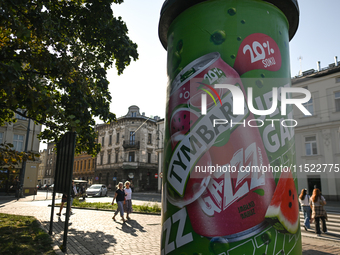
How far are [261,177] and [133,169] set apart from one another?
50947 millimetres

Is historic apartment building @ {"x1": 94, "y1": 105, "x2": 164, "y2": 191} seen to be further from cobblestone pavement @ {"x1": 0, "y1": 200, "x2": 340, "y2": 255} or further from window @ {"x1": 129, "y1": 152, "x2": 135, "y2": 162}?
cobblestone pavement @ {"x1": 0, "y1": 200, "x2": 340, "y2": 255}

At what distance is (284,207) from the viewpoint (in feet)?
9.32


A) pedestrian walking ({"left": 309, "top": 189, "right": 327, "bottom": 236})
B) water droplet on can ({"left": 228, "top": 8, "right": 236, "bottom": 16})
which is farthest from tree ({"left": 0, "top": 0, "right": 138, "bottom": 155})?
pedestrian walking ({"left": 309, "top": 189, "right": 327, "bottom": 236})

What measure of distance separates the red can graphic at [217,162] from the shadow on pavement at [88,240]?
14.4ft

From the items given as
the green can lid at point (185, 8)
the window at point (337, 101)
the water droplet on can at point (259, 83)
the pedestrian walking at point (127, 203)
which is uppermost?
the window at point (337, 101)

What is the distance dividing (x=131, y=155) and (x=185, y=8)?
2040 inches

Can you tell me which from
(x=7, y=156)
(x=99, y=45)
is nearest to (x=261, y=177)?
(x=7, y=156)

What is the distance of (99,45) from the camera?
35.6ft

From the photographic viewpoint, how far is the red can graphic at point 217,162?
8.79ft

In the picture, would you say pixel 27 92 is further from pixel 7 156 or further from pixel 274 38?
pixel 274 38

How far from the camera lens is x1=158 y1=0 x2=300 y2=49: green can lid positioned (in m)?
3.31

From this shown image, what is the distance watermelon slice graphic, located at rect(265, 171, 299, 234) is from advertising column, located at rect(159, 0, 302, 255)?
10 millimetres

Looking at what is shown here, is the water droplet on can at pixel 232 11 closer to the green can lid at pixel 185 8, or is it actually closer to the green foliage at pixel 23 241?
the green can lid at pixel 185 8

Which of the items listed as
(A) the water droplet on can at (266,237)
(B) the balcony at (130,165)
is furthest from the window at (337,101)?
(B) the balcony at (130,165)
